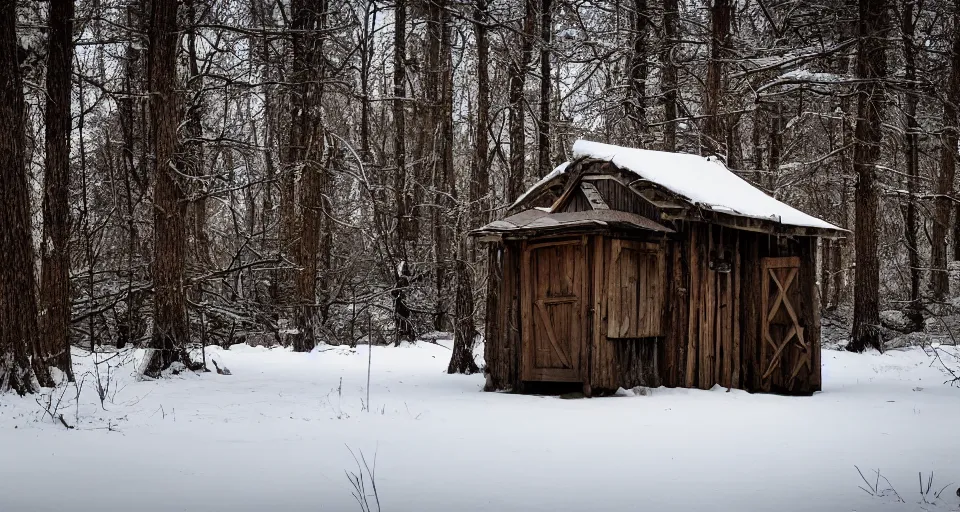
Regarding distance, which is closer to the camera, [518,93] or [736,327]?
[736,327]

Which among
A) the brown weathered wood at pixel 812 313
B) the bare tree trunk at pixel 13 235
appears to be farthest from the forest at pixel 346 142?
the brown weathered wood at pixel 812 313

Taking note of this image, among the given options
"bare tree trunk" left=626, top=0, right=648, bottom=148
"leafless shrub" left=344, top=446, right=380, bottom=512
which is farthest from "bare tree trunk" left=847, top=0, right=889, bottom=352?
"leafless shrub" left=344, top=446, right=380, bottom=512

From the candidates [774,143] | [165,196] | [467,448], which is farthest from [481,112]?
[774,143]

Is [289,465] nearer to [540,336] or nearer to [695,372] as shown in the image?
[540,336]

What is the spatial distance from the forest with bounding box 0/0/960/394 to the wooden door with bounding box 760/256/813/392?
10.1 ft

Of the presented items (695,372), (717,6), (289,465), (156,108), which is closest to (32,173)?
(156,108)

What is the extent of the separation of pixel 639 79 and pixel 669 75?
1269mm

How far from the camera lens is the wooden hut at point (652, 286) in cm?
1235

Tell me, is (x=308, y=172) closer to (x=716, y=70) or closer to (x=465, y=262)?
(x=465, y=262)

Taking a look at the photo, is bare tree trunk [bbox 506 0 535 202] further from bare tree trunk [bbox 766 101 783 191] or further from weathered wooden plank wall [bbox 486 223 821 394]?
bare tree trunk [bbox 766 101 783 191]

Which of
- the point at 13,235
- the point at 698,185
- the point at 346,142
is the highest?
the point at 346,142

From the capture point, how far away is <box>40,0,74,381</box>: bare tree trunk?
37.7 ft

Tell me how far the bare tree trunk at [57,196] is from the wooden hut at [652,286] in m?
5.70

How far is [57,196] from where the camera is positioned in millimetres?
11555
